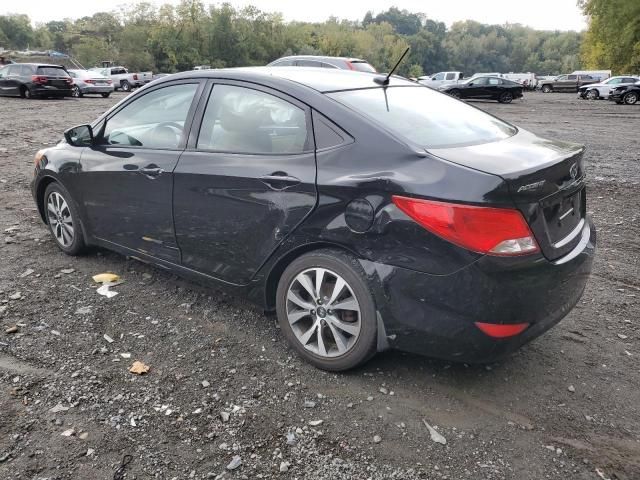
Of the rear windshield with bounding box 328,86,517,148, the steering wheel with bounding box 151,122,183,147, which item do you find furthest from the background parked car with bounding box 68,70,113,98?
the rear windshield with bounding box 328,86,517,148

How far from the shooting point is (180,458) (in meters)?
2.44

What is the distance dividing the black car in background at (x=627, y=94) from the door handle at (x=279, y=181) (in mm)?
30196

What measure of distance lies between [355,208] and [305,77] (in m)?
1.12

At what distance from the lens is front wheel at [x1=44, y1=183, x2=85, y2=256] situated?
454 cm

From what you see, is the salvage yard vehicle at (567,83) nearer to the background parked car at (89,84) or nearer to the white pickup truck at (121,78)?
the white pickup truck at (121,78)

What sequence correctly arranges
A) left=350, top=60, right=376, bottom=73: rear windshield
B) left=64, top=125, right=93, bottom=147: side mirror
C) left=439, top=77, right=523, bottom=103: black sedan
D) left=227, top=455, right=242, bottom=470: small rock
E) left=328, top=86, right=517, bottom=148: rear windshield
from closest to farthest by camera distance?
left=227, top=455, right=242, bottom=470: small rock, left=328, top=86, right=517, bottom=148: rear windshield, left=64, top=125, right=93, bottom=147: side mirror, left=350, top=60, right=376, bottom=73: rear windshield, left=439, top=77, right=523, bottom=103: black sedan

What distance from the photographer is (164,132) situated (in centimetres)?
375

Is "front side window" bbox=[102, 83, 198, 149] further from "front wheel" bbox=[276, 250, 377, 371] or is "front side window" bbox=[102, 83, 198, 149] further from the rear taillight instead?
the rear taillight

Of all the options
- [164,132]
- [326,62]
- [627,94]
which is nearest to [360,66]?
[326,62]

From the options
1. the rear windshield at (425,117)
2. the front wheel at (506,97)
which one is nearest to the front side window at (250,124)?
the rear windshield at (425,117)

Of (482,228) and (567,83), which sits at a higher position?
(567,83)

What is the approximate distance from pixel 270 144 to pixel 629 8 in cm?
5287

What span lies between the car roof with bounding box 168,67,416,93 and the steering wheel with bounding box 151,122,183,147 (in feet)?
1.11

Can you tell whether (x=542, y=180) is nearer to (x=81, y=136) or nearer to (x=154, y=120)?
(x=154, y=120)
